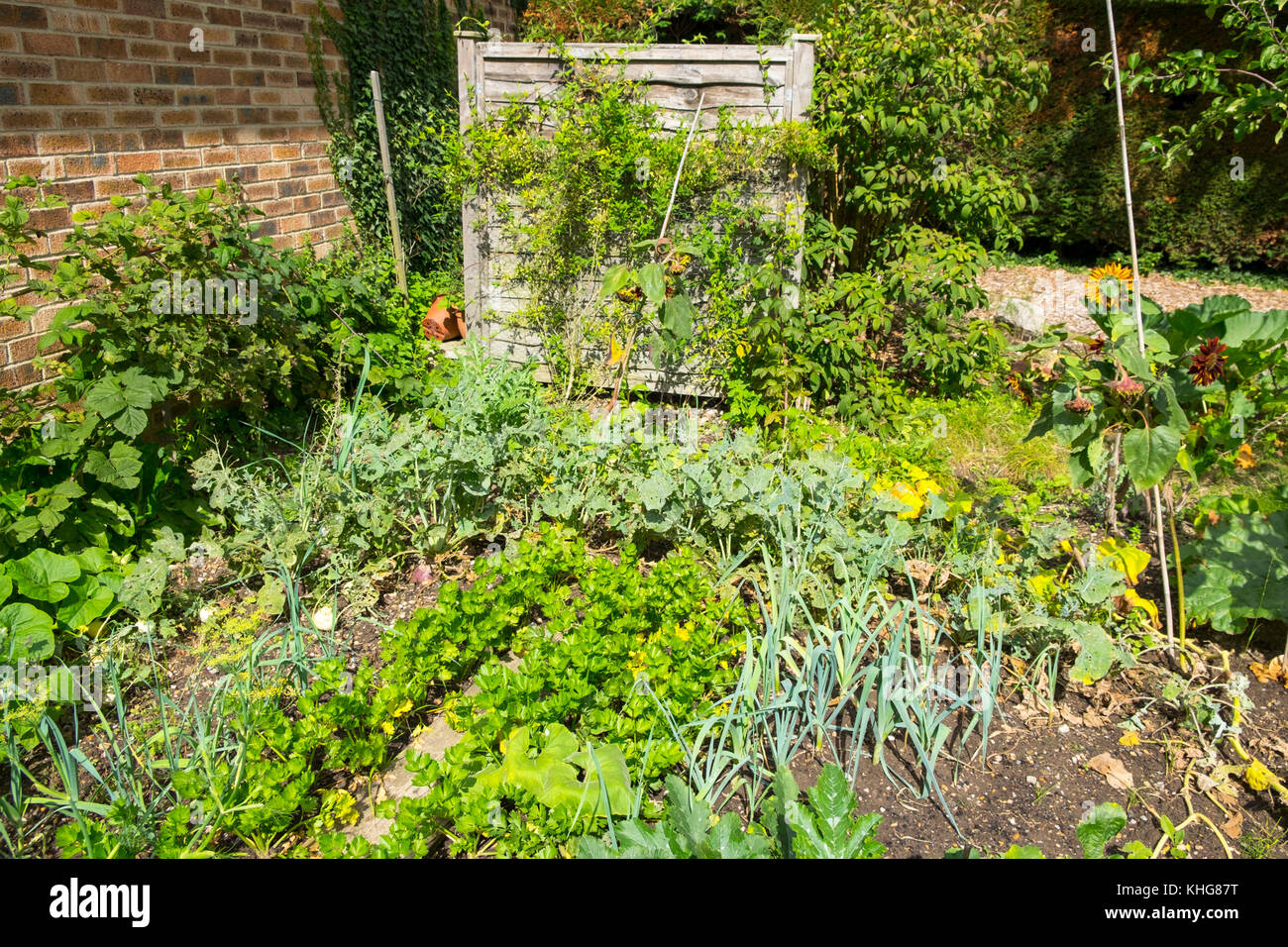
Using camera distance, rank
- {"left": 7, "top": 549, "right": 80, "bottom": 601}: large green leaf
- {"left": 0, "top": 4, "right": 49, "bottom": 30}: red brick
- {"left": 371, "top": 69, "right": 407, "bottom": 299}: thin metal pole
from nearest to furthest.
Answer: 1. {"left": 7, "top": 549, "right": 80, "bottom": 601}: large green leaf
2. {"left": 0, "top": 4, "right": 49, "bottom": 30}: red brick
3. {"left": 371, "top": 69, "right": 407, "bottom": 299}: thin metal pole

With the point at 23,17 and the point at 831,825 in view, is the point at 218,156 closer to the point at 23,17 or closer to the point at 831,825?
the point at 23,17

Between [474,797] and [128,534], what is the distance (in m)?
1.87

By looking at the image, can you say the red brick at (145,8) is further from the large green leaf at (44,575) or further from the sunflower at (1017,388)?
the sunflower at (1017,388)

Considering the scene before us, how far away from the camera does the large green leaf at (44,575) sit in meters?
2.37

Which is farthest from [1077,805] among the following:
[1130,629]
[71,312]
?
[71,312]

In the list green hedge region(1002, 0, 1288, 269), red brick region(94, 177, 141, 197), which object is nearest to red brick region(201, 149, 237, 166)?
red brick region(94, 177, 141, 197)

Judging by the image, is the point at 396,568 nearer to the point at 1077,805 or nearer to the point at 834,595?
the point at 834,595

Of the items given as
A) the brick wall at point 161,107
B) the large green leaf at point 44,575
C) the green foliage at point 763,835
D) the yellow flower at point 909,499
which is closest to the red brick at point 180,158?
the brick wall at point 161,107

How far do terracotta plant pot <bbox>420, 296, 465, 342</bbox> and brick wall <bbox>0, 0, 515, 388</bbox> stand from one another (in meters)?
0.92

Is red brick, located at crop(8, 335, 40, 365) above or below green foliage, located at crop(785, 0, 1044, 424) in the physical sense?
below

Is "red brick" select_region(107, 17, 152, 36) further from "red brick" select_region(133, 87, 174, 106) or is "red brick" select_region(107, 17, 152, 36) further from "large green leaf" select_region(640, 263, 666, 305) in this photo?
"large green leaf" select_region(640, 263, 666, 305)

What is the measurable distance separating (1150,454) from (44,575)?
3091 mm

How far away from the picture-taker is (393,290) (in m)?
4.95

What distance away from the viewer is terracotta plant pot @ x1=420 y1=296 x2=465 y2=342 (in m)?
5.16
